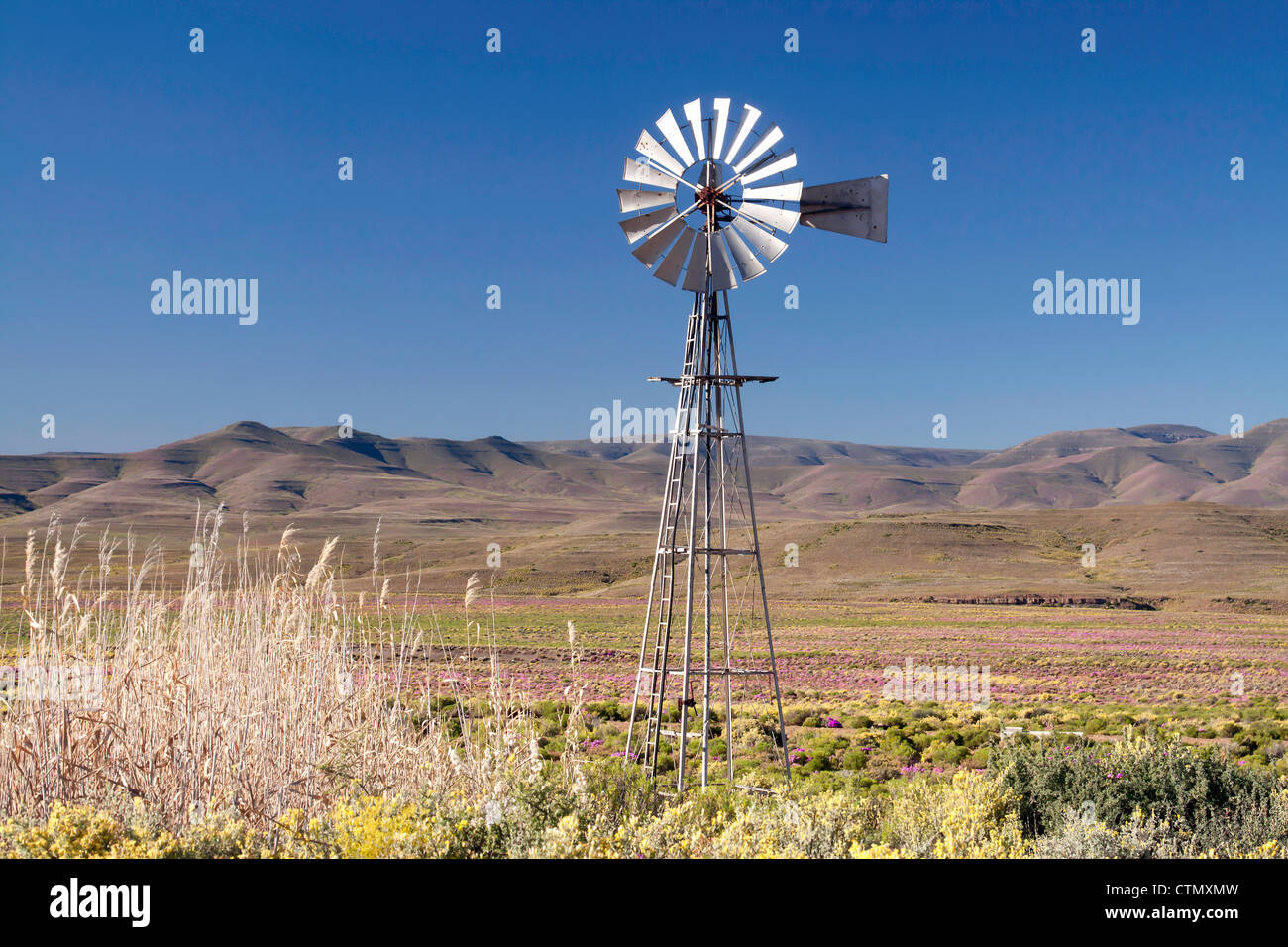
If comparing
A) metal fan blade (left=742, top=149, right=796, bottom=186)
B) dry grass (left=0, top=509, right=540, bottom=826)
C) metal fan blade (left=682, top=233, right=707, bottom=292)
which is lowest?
dry grass (left=0, top=509, right=540, bottom=826)

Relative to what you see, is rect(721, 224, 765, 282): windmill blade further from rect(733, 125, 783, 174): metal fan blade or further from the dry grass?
the dry grass

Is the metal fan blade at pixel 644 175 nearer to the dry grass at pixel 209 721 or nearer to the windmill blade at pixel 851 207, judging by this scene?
the windmill blade at pixel 851 207


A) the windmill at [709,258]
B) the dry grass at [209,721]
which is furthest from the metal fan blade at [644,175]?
the dry grass at [209,721]

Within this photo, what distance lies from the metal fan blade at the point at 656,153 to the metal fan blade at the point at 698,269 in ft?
3.14

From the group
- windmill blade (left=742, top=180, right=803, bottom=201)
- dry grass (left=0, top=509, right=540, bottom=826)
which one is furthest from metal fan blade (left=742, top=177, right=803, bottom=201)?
dry grass (left=0, top=509, right=540, bottom=826)

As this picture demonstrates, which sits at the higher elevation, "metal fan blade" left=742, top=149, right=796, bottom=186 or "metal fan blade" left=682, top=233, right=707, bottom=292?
"metal fan blade" left=742, top=149, right=796, bottom=186

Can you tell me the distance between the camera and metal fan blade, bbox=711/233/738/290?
11.0 meters

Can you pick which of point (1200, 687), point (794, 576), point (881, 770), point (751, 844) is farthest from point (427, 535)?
point (751, 844)

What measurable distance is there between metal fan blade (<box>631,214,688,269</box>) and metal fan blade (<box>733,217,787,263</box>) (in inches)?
27.4

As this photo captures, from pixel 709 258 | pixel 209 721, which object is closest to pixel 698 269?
pixel 709 258
